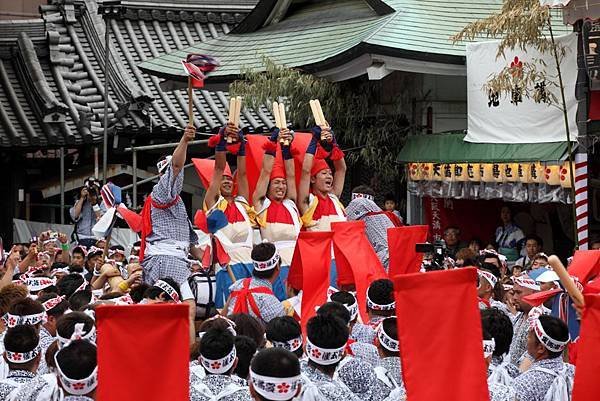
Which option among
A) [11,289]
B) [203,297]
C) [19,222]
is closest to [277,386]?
[11,289]

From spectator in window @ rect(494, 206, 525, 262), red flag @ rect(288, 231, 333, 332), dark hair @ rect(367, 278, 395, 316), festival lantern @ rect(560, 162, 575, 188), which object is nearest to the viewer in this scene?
dark hair @ rect(367, 278, 395, 316)

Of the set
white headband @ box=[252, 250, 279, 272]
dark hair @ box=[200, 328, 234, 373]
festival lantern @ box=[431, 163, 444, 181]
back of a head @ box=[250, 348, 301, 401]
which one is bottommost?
festival lantern @ box=[431, 163, 444, 181]

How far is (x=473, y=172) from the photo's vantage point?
46.0ft

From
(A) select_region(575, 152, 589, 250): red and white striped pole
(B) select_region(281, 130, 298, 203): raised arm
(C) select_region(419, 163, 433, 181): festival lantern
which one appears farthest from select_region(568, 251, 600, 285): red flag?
(C) select_region(419, 163, 433, 181): festival lantern

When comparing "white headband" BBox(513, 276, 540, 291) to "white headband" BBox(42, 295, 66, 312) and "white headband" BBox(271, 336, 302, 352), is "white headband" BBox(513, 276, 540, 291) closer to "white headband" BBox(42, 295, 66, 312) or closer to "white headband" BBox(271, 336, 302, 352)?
"white headband" BBox(271, 336, 302, 352)

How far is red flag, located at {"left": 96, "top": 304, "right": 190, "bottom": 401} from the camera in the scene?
534 centimetres

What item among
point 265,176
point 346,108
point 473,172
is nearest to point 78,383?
point 265,176

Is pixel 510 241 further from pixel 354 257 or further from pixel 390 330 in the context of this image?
pixel 390 330

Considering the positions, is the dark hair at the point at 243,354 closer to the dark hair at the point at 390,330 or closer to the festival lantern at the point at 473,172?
the dark hair at the point at 390,330

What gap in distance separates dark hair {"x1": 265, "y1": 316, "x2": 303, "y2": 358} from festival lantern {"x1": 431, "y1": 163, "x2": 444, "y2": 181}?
8.13 m

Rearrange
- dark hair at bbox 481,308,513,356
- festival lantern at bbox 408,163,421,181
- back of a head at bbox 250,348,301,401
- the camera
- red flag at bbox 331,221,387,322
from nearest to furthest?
1. back of a head at bbox 250,348,301,401
2. dark hair at bbox 481,308,513,356
3. red flag at bbox 331,221,387,322
4. the camera
5. festival lantern at bbox 408,163,421,181

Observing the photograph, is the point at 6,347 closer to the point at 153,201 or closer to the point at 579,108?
the point at 153,201

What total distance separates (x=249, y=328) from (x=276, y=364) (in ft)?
5.44

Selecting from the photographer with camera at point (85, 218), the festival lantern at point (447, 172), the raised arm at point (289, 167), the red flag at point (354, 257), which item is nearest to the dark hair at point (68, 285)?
the red flag at point (354, 257)
